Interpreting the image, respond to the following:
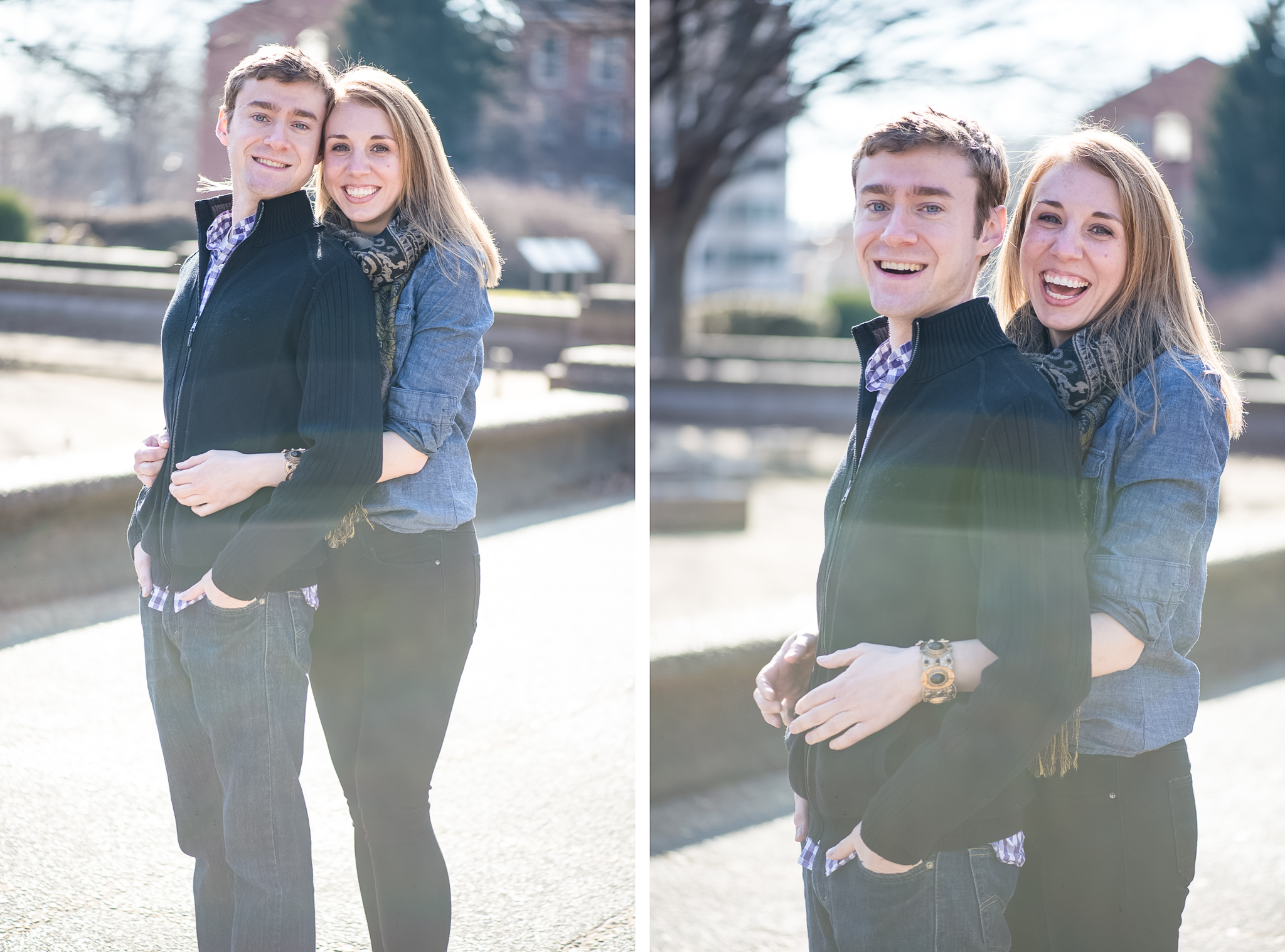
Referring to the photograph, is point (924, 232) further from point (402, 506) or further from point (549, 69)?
point (549, 69)

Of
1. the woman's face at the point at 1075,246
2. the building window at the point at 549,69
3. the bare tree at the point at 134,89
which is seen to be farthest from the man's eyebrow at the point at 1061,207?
the building window at the point at 549,69

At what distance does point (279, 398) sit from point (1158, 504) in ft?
4.61

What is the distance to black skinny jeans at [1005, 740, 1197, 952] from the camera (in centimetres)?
163

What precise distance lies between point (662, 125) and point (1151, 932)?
50.0 ft

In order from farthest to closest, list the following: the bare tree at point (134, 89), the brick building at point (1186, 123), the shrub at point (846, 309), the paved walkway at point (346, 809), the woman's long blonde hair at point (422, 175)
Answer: the shrub at point (846, 309) < the brick building at point (1186, 123) < the bare tree at point (134, 89) < the paved walkway at point (346, 809) < the woman's long blonde hair at point (422, 175)

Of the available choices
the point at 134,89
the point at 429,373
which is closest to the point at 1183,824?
the point at 429,373

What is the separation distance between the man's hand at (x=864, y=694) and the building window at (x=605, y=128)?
23.1 meters

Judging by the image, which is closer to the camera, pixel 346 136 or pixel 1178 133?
pixel 346 136

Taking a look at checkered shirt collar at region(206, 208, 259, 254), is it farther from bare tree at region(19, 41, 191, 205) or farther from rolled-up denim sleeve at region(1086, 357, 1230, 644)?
bare tree at region(19, 41, 191, 205)

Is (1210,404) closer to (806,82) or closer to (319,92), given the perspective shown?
(319,92)

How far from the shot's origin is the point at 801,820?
1728 mm

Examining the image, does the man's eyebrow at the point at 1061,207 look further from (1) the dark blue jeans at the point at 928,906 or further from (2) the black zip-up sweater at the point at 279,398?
(2) the black zip-up sweater at the point at 279,398

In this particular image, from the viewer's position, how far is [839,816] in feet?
5.12

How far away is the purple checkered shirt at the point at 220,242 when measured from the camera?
1.94 m
